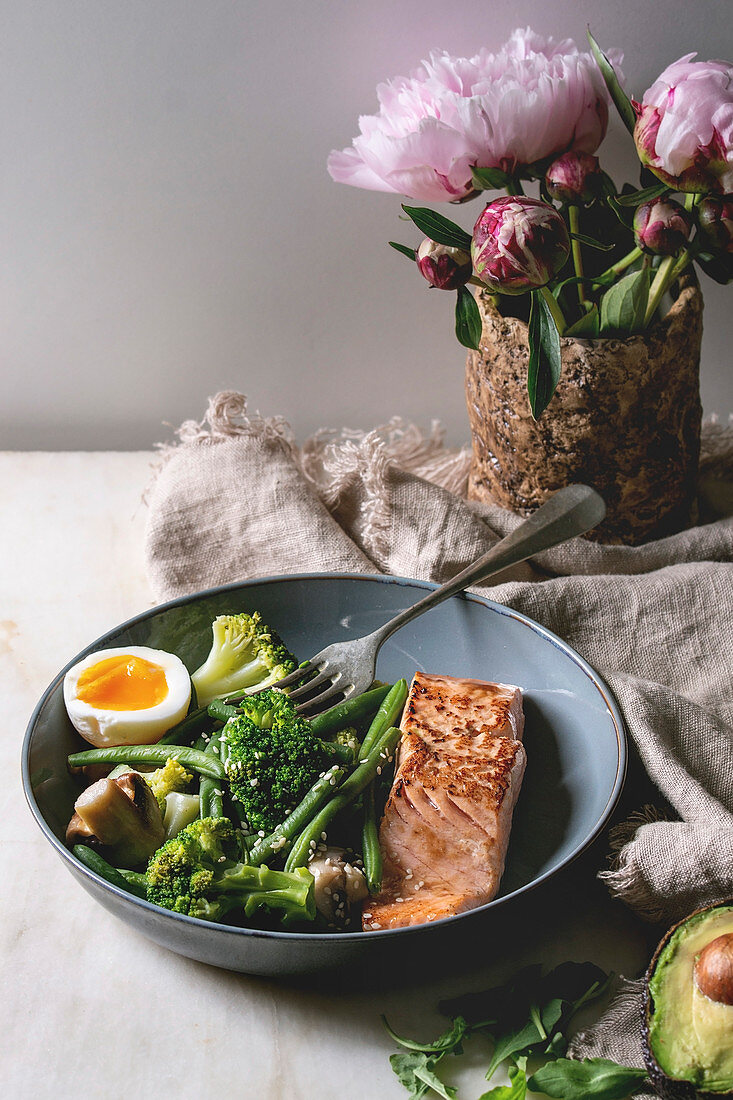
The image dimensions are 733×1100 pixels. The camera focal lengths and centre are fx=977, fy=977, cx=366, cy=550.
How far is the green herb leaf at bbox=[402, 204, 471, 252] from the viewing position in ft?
5.74

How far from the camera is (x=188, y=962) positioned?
1.36 m

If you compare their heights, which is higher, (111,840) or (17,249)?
(17,249)

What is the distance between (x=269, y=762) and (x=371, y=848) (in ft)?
0.64

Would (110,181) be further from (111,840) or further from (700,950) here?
(700,950)

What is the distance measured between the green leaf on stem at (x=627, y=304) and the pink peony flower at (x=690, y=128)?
17 centimetres

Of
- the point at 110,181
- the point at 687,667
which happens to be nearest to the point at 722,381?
the point at 687,667

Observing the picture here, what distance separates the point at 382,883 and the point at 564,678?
500 millimetres

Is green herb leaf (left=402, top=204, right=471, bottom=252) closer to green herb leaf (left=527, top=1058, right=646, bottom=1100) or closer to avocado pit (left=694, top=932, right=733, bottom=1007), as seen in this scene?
avocado pit (left=694, top=932, right=733, bottom=1007)

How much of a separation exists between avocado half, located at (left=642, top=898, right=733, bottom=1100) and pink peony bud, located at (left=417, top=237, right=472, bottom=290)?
3.78 feet

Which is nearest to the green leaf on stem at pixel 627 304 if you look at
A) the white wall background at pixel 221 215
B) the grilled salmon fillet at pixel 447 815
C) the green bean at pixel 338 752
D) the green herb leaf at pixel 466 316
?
the green herb leaf at pixel 466 316

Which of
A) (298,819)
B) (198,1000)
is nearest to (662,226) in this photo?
(298,819)

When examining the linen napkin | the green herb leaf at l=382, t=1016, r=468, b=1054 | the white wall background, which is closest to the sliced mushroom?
the green herb leaf at l=382, t=1016, r=468, b=1054

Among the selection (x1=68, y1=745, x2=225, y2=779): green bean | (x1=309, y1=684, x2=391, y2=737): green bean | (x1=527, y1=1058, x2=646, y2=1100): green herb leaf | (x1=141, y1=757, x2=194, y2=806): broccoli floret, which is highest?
(x1=68, y1=745, x2=225, y2=779): green bean

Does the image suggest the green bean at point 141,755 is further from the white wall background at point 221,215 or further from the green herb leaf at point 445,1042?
the white wall background at point 221,215
